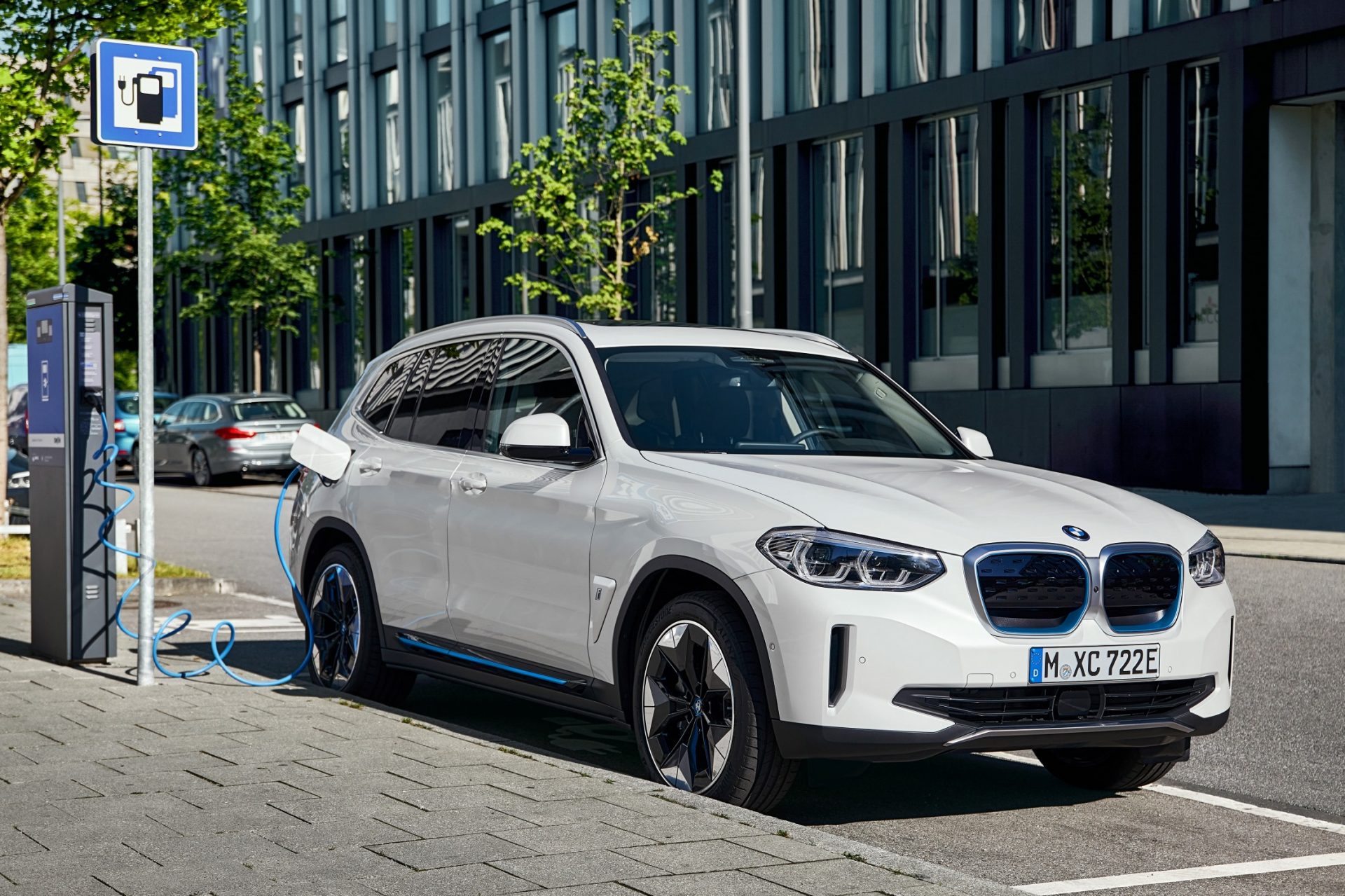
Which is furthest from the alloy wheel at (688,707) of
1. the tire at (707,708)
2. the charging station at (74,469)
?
the charging station at (74,469)

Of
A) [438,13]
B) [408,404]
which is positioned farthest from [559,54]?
[408,404]

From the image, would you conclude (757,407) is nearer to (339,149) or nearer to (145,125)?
(145,125)

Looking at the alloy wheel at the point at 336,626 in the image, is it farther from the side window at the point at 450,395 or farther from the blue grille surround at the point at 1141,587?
the blue grille surround at the point at 1141,587

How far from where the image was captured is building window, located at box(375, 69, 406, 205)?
41.7 m

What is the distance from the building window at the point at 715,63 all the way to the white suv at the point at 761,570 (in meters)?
23.2

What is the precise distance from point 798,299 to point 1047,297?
5.23 meters

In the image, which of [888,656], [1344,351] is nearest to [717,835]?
[888,656]

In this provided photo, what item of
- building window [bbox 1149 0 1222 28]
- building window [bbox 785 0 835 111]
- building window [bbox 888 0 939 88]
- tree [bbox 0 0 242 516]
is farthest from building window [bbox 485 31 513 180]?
tree [bbox 0 0 242 516]

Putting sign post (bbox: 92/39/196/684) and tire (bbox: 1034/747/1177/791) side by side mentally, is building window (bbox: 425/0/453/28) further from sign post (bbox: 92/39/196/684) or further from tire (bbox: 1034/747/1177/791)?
tire (bbox: 1034/747/1177/791)

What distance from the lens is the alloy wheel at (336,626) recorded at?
26.4 feet

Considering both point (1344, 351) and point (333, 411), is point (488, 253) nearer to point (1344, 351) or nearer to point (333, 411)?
point (333, 411)

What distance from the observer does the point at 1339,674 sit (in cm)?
905

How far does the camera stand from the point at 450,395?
7703 millimetres

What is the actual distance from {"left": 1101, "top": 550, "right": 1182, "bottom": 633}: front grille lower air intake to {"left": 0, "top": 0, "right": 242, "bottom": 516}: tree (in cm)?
1202
